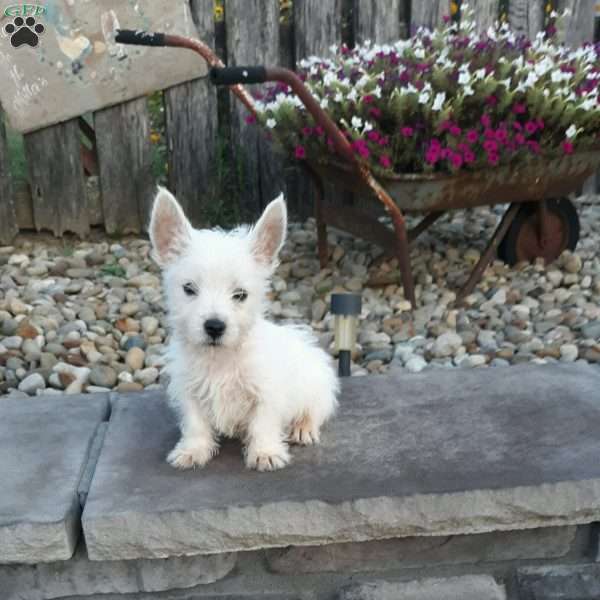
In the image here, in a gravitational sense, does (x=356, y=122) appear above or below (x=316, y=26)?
below

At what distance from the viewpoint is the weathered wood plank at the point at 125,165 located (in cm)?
A: 529

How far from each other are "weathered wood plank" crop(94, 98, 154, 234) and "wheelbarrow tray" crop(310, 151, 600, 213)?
61.8 inches

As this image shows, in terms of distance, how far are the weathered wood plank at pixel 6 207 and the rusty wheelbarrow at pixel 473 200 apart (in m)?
1.87

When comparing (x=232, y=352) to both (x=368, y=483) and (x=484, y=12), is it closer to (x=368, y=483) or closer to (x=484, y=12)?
(x=368, y=483)

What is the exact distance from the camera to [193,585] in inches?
87.4

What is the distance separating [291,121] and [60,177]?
1.83 meters

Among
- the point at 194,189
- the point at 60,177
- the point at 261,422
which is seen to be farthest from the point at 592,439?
the point at 60,177

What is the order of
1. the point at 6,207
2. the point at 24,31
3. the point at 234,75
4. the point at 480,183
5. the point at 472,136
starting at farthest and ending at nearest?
the point at 6,207, the point at 24,31, the point at 480,183, the point at 472,136, the point at 234,75

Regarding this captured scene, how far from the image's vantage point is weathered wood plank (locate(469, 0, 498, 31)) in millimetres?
5477

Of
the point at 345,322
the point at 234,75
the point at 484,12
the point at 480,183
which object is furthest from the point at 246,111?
the point at 234,75

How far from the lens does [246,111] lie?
17.7 feet

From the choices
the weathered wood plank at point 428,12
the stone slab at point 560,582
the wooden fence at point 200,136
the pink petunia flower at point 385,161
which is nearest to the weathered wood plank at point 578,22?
the wooden fence at point 200,136

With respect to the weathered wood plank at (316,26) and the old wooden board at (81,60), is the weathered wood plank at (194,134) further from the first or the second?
the weathered wood plank at (316,26)

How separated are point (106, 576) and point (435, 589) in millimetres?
920
